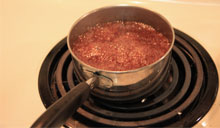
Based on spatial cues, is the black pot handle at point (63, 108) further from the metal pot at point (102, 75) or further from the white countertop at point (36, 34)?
the white countertop at point (36, 34)

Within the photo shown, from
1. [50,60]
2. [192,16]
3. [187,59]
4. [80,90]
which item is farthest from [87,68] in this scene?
[192,16]

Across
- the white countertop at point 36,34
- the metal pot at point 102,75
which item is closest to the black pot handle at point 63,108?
the metal pot at point 102,75

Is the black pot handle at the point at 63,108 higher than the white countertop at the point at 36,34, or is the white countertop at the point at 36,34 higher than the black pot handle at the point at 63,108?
the white countertop at the point at 36,34

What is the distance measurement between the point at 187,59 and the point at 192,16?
16cm

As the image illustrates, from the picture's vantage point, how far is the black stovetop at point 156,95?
1.59 feet

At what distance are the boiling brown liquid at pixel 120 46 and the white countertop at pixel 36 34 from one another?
8 centimetres

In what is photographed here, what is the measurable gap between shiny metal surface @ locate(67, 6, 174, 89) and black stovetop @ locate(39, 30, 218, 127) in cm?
5

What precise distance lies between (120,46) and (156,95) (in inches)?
6.3

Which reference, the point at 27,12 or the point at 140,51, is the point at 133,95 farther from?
the point at 27,12

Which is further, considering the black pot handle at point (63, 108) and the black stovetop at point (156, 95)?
the black stovetop at point (156, 95)

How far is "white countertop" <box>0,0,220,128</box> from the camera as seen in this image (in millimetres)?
506

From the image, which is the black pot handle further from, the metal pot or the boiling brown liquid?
the boiling brown liquid

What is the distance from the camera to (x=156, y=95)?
54cm

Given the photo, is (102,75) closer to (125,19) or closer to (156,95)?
(156,95)
